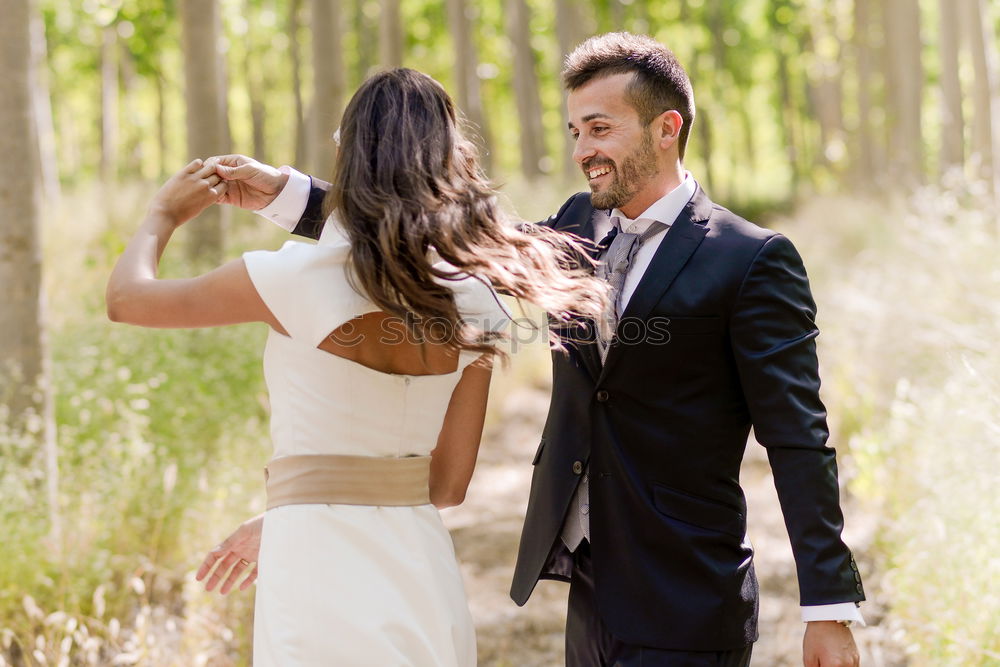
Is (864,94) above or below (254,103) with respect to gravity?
below

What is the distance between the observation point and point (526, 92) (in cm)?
2136

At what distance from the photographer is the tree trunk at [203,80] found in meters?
8.66

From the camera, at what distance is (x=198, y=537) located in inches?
183

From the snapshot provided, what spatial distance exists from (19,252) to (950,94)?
41.4ft

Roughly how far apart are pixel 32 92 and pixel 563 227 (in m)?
3.38

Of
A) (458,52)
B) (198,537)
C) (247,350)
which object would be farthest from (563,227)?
(458,52)

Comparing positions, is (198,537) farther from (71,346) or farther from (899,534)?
(899,534)

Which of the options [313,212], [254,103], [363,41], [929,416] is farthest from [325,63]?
[254,103]

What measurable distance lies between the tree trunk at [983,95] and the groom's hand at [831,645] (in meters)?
10.5

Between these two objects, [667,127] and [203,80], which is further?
[203,80]

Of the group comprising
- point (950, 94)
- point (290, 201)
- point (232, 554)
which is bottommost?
point (232, 554)

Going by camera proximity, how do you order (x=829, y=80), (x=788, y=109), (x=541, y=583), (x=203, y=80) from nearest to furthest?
(x=541, y=583) → (x=203, y=80) → (x=829, y=80) → (x=788, y=109)

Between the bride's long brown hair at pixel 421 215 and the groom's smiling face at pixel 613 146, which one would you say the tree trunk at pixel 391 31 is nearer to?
the groom's smiling face at pixel 613 146

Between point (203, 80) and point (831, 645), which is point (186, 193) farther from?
point (203, 80)
